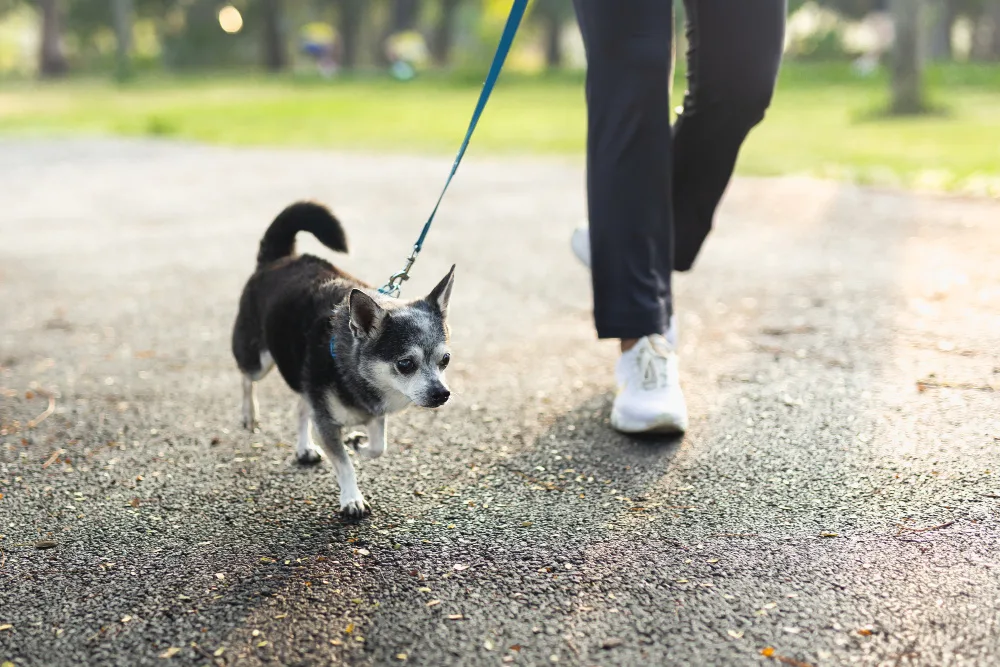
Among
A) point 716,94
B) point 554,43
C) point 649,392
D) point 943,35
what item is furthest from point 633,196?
point 554,43

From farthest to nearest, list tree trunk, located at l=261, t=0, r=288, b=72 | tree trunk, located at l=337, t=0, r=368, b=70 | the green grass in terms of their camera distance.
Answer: tree trunk, located at l=337, t=0, r=368, b=70 → tree trunk, located at l=261, t=0, r=288, b=72 → the green grass

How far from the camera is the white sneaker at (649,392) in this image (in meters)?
3.26

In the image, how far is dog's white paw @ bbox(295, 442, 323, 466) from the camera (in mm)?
3232

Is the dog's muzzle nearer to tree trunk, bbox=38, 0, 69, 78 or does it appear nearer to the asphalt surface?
the asphalt surface

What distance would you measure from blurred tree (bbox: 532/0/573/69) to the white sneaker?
122 feet

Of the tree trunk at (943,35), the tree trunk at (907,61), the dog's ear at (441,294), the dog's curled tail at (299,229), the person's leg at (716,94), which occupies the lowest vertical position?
the tree trunk at (943,35)

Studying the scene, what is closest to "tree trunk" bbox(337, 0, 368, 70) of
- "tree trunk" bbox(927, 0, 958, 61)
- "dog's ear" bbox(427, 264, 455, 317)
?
"tree trunk" bbox(927, 0, 958, 61)

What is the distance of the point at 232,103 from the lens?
22.9m

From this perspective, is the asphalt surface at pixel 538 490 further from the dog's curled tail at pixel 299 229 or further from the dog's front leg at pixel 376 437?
the dog's curled tail at pixel 299 229

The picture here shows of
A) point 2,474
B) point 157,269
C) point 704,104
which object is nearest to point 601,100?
point 704,104

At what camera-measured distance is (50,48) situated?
130 feet

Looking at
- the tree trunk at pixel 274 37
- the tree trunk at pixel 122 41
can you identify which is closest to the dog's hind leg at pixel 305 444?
the tree trunk at pixel 122 41

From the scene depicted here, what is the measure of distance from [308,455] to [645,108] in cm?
146

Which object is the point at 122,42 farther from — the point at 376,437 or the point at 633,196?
the point at 376,437
